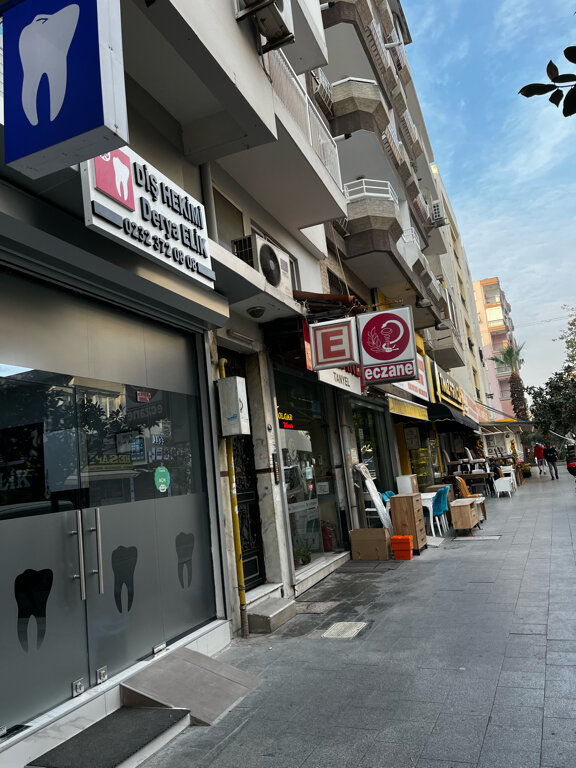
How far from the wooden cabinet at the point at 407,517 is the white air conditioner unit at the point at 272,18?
7.60 meters

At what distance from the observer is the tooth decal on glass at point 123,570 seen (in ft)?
14.7

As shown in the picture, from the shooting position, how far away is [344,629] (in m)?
5.95

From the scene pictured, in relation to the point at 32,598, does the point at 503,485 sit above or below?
below

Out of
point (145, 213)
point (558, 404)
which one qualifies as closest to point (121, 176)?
point (145, 213)

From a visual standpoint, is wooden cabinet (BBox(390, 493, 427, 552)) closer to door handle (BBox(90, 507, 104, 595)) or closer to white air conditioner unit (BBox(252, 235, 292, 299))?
white air conditioner unit (BBox(252, 235, 292, 299))

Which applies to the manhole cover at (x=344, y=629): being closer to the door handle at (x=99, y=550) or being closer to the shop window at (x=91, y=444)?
the shop window at (x=91, y=444)

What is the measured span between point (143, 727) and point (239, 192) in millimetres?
6663

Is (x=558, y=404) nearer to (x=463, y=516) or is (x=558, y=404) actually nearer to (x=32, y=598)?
(x=463, y=516)

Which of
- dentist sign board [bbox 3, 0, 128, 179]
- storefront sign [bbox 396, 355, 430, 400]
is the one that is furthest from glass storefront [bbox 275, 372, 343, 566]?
dentist sign board [bbox 3, 0, 128, 179]

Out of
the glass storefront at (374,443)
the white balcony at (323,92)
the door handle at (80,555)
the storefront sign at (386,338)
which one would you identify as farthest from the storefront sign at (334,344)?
the white balcony at (323,92)

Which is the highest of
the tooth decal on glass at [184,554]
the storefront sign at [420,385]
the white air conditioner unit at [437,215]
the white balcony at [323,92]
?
the white air conditioner unit at [437,215]

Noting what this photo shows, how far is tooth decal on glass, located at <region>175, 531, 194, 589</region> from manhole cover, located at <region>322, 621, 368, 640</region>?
1642 mm

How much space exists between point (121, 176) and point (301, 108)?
5186 mm

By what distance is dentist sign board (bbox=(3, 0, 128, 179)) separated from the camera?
2555 millimetres
